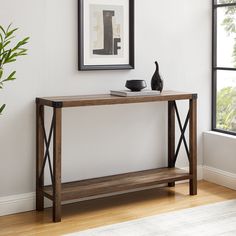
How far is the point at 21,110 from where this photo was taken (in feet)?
13.1

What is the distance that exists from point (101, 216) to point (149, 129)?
3.56 ft

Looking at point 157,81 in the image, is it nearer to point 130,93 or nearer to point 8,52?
point 130,93

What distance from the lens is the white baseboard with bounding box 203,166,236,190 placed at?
15.5 feet

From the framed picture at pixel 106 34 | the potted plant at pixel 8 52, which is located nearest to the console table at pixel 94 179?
the framed picture at pixel 106 34

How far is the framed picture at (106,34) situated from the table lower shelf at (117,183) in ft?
3.20

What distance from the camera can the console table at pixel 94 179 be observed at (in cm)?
379

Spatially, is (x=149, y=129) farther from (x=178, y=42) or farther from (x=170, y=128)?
(x=178, y=42)

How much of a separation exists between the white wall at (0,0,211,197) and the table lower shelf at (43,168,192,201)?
0.49ft

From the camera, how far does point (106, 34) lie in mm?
4320

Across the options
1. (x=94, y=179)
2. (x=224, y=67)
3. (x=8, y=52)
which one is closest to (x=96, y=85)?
(x=94, y=179)

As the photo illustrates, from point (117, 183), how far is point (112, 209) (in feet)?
0.72

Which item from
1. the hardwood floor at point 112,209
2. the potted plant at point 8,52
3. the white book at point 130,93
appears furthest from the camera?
the white book at point 130,93

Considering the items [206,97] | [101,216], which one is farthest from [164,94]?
[101,216]

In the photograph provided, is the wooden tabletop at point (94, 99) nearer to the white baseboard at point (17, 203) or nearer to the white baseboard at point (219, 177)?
the white baseboard at point (17, 203)
